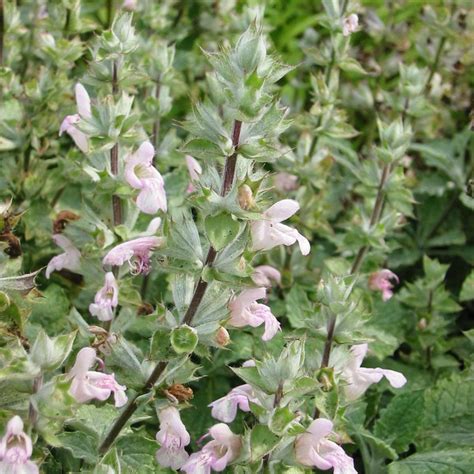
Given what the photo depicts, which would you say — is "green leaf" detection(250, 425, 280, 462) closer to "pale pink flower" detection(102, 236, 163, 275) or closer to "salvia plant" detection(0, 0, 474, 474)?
"salvia plant" detection(0, 0, 474, 474)

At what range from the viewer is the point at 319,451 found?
1.40m

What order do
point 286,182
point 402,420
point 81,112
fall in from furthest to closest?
point 286,182
point 402,420
point 81,112

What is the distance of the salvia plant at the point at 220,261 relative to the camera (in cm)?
130

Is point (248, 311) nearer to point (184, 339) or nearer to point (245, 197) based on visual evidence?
point (184, 339)

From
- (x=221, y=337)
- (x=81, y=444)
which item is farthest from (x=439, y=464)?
(x=81, y=444)

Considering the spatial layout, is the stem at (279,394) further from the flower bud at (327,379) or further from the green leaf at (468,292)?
the green leaf at (468,292)

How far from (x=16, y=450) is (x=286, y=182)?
1609 millimetres

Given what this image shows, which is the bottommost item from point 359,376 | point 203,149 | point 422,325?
point 422,325

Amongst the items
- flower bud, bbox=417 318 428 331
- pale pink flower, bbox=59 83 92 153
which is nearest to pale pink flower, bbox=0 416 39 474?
pale pink flower, bbox=59 83 92 153

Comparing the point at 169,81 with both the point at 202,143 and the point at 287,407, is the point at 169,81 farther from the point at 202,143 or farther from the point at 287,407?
the point at 287,407

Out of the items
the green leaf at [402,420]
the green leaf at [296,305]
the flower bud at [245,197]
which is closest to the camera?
the flower bud at [245,197]

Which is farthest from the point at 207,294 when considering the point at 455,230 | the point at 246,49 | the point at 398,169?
A: the point at 455,230

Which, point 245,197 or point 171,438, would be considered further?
point 171,438

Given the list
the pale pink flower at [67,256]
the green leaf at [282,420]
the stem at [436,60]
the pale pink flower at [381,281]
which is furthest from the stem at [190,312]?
the stem at [436,60]
